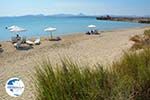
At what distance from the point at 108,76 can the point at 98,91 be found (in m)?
0.36

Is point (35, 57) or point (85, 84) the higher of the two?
point (85, 84)

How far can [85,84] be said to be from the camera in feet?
13.3

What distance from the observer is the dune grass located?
12.9 feet

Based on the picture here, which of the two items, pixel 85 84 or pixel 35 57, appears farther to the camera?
pixel 35 57

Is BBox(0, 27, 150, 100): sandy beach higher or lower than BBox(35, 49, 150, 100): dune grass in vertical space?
lower

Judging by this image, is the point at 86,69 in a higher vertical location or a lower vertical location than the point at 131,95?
higher

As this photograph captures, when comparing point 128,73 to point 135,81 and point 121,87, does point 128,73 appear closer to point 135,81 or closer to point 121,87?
point 135,81

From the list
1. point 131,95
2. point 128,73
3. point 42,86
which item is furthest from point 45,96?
point 128,73

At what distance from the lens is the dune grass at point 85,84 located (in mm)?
3932

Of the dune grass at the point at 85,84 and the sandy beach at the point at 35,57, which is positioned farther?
the sandy beach at the point at 35,57

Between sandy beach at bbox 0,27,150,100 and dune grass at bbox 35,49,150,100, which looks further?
sandy beach at bbox 0,27,150,100

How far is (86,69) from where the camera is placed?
13.8 feet

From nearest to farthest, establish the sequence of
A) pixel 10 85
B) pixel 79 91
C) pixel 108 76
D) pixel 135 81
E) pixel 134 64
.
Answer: pixel 10 85 < pixel 79 91 < pixel 108 76 < pixel 135 81 < pixel 134 64

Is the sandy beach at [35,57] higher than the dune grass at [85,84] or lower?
lower
